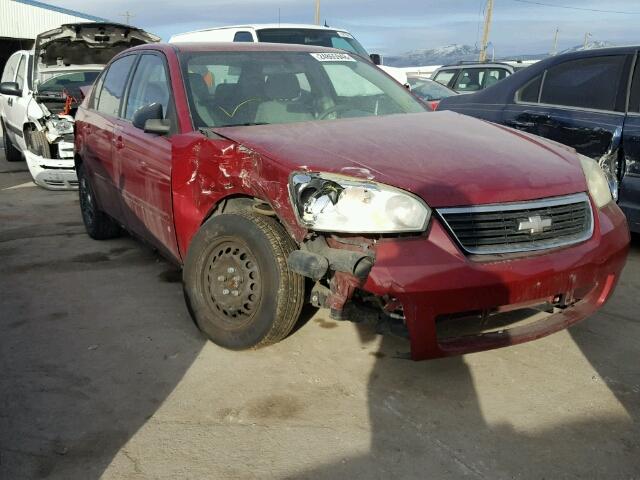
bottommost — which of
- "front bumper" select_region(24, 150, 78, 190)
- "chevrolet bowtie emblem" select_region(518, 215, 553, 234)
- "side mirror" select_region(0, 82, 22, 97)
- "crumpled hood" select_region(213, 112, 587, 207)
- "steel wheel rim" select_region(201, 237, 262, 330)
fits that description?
"front bumper" select_region(24, 150, 78, 190)

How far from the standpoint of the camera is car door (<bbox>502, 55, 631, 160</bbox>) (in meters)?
4.98

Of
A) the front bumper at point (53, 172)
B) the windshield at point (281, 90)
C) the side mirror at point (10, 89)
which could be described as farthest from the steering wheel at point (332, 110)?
the side mirror at point (10, 89)

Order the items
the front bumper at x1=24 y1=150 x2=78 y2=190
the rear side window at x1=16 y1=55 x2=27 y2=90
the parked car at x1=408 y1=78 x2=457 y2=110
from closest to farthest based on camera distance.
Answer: the front bumper at x1=24 y1=150 x2=78 y2=190
the rear side window at x1=16 y1=55 x2=27 y2=90
the parked car at x1=408 y1=78 x2=457 y2=110

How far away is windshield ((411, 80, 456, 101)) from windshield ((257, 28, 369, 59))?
5.20 feet

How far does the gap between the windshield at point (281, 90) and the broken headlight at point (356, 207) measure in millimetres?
1098

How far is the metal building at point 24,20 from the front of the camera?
29.8 metres

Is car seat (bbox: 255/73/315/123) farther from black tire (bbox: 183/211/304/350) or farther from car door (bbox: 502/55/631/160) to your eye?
car door (bbox: 502/55/631/160)

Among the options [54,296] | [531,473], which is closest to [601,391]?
[531,473]

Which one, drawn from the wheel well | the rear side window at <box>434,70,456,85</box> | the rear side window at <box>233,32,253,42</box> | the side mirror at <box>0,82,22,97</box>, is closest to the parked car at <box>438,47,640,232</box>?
the wheel well

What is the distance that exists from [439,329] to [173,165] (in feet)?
5.86

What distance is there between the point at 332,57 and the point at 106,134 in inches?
70.6

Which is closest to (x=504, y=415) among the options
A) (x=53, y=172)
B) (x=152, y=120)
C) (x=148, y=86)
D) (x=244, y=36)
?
(x=152, y=120)

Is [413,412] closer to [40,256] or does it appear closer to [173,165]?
[173,165]

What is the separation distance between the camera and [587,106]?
5281mm
